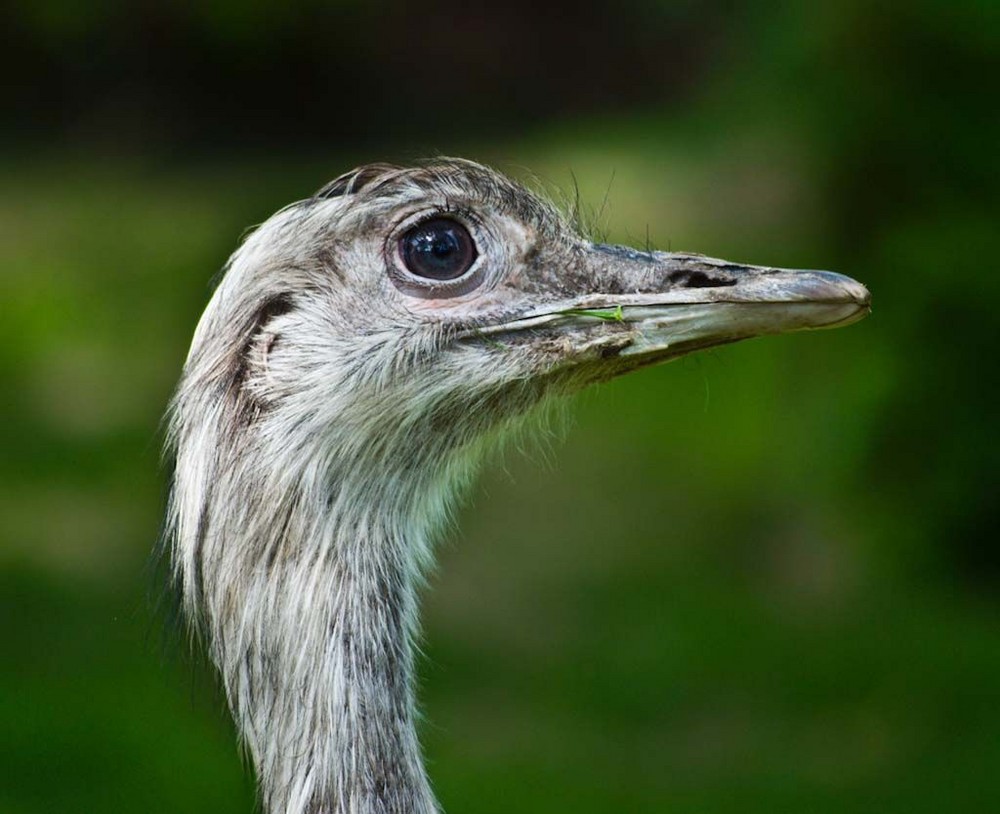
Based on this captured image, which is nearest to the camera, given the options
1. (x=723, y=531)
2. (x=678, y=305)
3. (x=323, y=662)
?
(x=323, y=662)

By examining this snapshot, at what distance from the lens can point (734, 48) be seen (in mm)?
7062

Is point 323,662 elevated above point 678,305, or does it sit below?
below

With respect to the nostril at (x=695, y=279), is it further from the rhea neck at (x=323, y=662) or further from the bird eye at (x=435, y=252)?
the rhea neck at (x=323, y=662)

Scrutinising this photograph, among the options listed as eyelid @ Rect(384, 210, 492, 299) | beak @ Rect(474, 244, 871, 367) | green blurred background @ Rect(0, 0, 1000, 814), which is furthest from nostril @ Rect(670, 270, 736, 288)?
green blurred background @ Rect(0, 0, 1000, 814)

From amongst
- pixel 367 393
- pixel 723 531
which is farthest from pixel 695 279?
pixel 723 531

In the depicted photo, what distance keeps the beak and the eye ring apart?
4.7 inches

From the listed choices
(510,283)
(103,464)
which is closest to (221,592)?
(510,283)

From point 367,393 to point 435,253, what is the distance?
260 mm

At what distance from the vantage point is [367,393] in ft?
9.16

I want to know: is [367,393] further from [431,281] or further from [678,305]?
[678,305]

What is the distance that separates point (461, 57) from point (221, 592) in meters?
11.8

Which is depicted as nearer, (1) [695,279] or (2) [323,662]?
(2) [323,662]

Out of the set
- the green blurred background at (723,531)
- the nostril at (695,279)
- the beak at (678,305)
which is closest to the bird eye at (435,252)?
the beak at (678,305)

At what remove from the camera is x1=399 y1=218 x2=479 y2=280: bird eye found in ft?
9.29
